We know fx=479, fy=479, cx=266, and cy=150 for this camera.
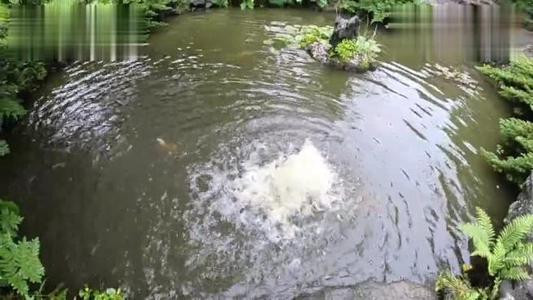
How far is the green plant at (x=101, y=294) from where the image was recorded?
523 cm

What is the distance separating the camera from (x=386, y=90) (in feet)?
33.9

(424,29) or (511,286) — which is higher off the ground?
(424,29)

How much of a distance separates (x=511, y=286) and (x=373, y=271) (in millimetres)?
1566

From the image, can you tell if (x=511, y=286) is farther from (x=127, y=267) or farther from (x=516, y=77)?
(x=516, y=77)

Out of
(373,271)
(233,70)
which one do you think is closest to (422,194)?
(373,271)

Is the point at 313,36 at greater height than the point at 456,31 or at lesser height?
lesser

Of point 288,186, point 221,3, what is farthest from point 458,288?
point 221,3

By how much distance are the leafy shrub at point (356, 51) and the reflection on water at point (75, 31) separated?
479cm

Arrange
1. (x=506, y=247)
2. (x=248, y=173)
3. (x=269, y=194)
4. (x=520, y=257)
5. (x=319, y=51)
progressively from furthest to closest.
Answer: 1. (x=319, y=51)
2. (x=248, y=173)
3. (x=269, y=194)
4. (x=506, y=247)
5. (x=520, y=257)

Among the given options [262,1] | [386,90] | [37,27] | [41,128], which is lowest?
[41,128]

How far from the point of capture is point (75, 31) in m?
10.3

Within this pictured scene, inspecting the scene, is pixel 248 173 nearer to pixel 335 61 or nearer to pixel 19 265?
pixel 19 265

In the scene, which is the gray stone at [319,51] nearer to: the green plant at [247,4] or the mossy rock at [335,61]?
the mossy rock at [335,61]

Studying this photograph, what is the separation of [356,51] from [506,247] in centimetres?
650
